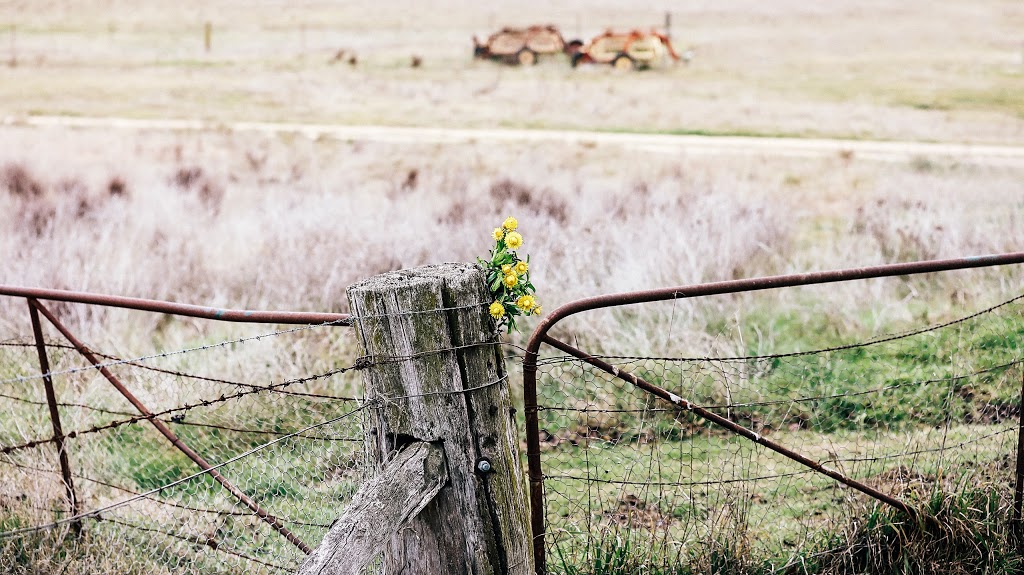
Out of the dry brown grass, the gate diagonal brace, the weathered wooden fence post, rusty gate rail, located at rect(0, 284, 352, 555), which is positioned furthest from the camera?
the dry brown grass

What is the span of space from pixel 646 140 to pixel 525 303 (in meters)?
15.6

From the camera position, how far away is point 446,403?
254cm

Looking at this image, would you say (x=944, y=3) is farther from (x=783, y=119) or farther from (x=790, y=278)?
(x=790, y=278)

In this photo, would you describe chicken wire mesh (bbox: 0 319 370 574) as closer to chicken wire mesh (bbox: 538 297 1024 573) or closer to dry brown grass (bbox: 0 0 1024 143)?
chicken wire mesh (bbox: 538 297 1024 573)

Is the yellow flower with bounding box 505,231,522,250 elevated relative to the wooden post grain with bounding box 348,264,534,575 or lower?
elevated

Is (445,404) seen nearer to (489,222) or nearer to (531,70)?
(489,222)

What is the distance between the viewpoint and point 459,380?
255 cm

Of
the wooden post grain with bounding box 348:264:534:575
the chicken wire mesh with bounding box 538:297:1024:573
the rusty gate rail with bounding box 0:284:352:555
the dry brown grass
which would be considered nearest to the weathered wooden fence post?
the wooden post grain with bounding box 348:264:534:575

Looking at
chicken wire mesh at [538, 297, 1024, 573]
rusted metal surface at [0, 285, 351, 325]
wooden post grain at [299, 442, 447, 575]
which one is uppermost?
rusted metal surface at [0, 285, 351, 325]

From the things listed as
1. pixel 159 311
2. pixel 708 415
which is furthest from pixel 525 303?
pixel 159 311

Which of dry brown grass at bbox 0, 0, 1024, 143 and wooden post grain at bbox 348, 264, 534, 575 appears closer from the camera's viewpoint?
wooden post grain at bbox 348, 264, 534, 575

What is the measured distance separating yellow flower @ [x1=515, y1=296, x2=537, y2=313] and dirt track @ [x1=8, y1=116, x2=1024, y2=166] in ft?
45.1

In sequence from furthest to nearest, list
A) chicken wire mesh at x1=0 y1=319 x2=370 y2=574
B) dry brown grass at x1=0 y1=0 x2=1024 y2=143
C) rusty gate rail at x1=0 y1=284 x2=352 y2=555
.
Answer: dry brown grass at x1=0 y1=0 x2=1024 y2=143 → chicken wire mesh at x1=0 y1=319 x2=370 y2=574 → rusty gate rail at x1=0 y1=284 x2=352 y2=555

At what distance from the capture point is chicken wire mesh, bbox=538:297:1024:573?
4.09m
